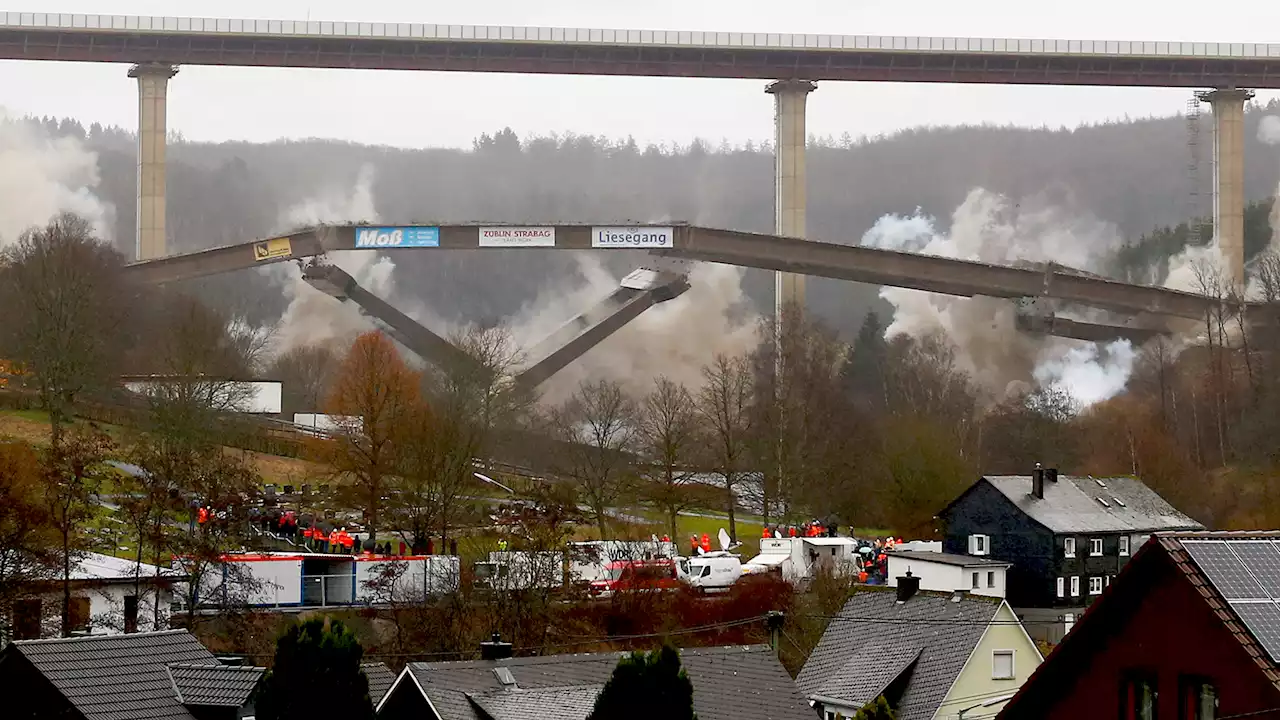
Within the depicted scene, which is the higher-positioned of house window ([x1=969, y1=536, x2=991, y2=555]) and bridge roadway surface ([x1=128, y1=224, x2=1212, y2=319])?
bridge roadway surface ([x1=128, y1=224, x2=1212, y2=319])

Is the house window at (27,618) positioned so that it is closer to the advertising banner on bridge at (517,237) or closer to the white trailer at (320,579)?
the white trailer at (320,579)

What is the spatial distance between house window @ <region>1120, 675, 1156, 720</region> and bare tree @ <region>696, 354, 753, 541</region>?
29.8 m

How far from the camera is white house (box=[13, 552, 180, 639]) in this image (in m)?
27.6


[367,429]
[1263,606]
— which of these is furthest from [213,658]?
[367,429]

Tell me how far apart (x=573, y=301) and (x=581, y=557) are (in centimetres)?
3418

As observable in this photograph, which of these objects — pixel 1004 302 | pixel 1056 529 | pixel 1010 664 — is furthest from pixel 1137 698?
pixel 1004 302

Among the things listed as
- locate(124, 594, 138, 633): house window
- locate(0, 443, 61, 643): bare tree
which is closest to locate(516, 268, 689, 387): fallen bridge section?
locate(0, 443, 61, 643): bare tree

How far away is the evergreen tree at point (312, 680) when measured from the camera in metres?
16.2

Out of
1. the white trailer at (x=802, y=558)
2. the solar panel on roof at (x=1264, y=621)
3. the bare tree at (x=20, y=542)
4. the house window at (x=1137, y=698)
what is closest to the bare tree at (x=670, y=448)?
the white trailer at (x=802, y=558)

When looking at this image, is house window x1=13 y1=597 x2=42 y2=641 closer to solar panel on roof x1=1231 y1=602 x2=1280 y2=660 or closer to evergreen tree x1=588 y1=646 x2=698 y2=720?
evergreen tree x1=588 y1=646 x2=698 y2=720

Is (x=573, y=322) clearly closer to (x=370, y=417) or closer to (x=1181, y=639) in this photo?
(x=370, y=417)

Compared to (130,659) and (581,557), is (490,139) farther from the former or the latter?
(130,659)

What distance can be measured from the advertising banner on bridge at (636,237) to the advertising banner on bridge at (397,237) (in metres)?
4.73

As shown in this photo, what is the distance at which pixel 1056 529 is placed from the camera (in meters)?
38.1
